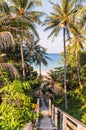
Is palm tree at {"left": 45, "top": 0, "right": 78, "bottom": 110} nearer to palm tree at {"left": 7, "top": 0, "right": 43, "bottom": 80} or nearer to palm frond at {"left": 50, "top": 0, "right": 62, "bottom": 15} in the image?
palm frond at {"left": 50, "top": 0, "right": 62, "bottom": 15}

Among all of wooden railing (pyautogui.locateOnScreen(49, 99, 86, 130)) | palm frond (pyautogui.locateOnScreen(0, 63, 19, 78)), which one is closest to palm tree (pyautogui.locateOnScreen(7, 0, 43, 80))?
palm frond (pyautogui.locateOnScreen(0, 63, 19, 78))

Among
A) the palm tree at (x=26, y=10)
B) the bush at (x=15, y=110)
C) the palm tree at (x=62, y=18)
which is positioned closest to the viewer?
the bush at (x=15, y=110)

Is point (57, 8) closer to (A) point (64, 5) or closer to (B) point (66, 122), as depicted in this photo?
(A) point (64, 5)

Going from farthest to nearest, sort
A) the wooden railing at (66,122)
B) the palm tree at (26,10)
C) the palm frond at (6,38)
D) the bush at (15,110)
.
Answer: the palm tree at (26,10) → the palm frond at (6,38) → the bush at (15,110) → the wooden railing at (66,122)

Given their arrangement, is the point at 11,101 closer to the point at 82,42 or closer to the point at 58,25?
the point at 58,25

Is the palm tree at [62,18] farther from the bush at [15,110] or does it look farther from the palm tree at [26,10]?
the bush at [15,110]

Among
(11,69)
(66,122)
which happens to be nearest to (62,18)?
(11,69)

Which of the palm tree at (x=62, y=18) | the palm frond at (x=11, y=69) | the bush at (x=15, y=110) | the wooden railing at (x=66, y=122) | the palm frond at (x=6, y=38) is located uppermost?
the palm tree at (x=62, y=18)

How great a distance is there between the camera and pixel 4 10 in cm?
1526

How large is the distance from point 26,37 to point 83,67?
830 inches

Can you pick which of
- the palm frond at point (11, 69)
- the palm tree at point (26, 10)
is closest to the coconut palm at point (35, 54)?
the palm tree at point (26, 10)

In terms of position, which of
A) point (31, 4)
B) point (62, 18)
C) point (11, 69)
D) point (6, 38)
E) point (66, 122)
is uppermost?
point (31, 4)

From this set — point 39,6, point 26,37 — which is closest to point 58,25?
point 39,6

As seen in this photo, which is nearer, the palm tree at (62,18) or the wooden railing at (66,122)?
the wooden railing at (66,122)
